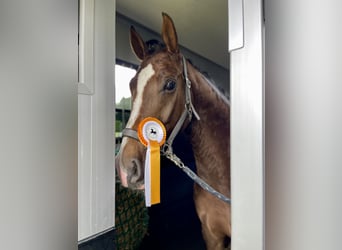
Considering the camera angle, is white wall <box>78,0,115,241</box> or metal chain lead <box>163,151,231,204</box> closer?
metal chain lead <box>163,151,231,204</box>

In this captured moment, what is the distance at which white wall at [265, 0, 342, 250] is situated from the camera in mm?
534

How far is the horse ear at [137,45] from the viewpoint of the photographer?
0.83m

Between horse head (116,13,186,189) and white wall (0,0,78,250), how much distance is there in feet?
0.60

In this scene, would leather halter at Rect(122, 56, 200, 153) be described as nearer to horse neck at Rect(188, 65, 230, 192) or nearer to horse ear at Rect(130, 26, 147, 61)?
horse neck at Rect(188, 65, 230, 192)

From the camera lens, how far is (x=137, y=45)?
842 mm

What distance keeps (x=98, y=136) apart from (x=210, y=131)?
16.5 inches

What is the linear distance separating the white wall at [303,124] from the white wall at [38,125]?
23.5 inches

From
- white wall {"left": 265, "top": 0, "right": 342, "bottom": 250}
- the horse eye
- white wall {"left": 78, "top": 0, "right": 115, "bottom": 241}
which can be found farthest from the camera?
white wall {"left": 78, "top": 0, "right": 115, "bottom": 241}

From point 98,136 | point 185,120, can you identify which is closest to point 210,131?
point 185,120

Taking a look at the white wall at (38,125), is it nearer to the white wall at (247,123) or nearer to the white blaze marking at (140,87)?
the white blaze marking at (140,87)

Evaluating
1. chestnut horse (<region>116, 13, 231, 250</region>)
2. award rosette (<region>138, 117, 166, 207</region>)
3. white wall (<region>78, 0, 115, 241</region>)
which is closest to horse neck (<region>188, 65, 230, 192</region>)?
chestnut horse (<region>116, 13, 231, 250</region>)

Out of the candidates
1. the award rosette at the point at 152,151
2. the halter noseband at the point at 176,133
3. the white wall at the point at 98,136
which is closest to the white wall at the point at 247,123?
the halter noseband at the point at 176,133

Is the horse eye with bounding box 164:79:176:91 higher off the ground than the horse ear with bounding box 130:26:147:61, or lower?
lower

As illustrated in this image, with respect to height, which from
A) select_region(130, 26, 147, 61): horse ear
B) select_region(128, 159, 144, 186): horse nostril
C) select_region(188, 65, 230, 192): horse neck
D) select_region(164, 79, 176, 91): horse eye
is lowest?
select_region(128, 159, 144, 186): horse nostril
